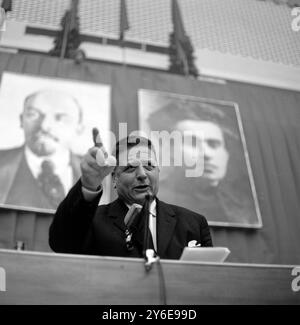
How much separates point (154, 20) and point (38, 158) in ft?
6.40

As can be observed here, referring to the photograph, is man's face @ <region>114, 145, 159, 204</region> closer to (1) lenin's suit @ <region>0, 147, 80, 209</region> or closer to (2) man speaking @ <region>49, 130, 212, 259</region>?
(2) man speaking @ <region>49, 130, 212, 259</region>

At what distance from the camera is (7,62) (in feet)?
10.6

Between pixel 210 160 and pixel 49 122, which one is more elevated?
pixel 49 122

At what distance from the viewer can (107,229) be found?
1.18 meters

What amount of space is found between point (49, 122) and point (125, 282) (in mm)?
2419

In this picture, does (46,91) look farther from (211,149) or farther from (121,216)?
(121,216)

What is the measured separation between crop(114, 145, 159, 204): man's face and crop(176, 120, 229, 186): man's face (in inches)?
65.7

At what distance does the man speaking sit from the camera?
97 cm

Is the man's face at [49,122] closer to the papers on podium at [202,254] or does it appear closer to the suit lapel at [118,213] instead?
the suit lapel at [118,213]

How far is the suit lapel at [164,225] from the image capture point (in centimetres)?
115

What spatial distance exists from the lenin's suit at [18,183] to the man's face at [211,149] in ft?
3.34

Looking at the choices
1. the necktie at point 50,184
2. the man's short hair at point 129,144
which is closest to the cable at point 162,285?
the man's short hair at point 129,144

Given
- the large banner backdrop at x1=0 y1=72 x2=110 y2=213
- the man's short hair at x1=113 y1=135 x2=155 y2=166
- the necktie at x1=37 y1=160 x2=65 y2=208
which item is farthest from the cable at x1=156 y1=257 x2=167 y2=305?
the necktie at x1=37 y1=160 x2=65 y2=208

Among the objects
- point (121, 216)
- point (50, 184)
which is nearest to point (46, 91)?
point (50, 184)
